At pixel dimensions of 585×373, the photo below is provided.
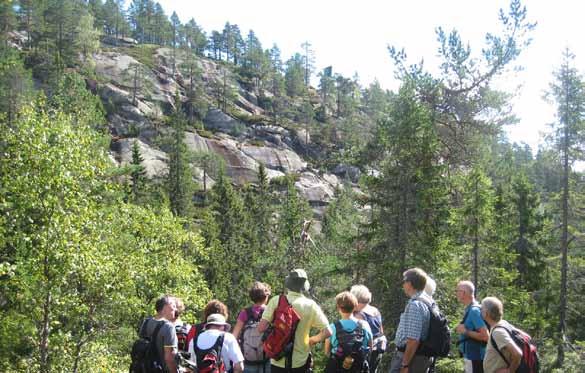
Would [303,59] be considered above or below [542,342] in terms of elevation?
above

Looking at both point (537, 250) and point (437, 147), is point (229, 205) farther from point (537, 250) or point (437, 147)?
point (437, 147)

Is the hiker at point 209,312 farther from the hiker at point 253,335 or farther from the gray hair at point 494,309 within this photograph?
the gray hair at point 494,309

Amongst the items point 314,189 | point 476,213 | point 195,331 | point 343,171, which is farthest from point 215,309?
point 343,171

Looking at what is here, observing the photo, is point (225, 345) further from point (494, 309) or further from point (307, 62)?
point (307, 62)

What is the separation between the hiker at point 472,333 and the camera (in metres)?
5.44

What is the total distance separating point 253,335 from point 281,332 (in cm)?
50

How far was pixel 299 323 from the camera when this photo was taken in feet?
17.1

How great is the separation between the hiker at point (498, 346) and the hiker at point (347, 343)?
4.22 feet

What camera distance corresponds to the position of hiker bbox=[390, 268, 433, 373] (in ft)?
17.0

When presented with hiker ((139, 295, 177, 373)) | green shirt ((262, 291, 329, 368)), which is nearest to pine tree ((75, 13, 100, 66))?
hiker ((139, 295, 177, 373))

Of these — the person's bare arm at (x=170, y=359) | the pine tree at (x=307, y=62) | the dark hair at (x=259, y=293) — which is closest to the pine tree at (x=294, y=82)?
the pine tree at (x=307, y=62)

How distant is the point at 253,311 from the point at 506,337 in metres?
2.73

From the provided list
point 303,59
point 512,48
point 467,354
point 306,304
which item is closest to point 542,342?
point 512,48

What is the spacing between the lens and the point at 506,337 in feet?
15.5
